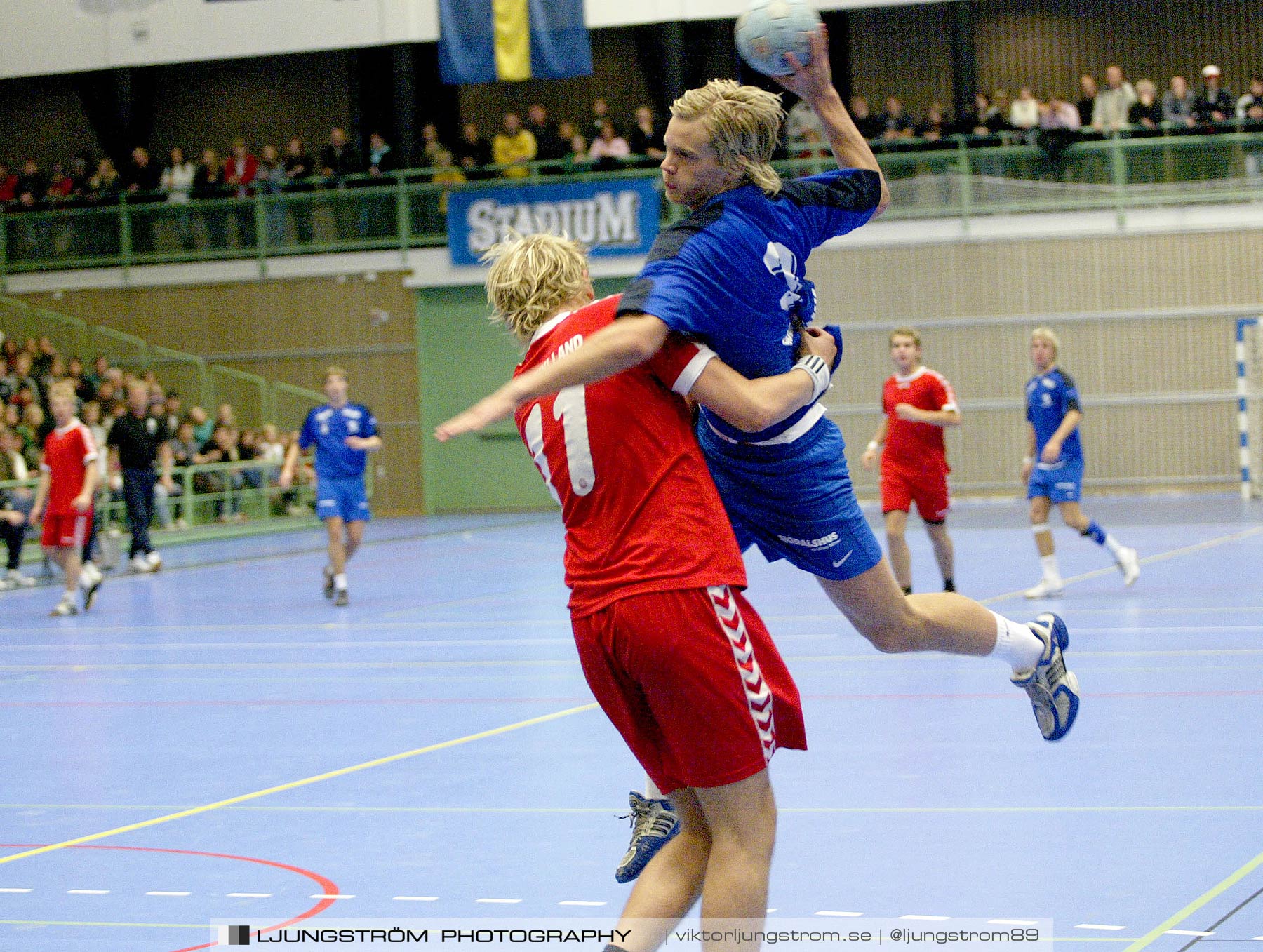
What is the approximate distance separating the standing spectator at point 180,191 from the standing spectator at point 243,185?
0.73m

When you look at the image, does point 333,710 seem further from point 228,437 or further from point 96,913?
point 228,437

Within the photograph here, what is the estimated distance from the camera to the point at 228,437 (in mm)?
23703

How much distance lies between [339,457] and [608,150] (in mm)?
13804

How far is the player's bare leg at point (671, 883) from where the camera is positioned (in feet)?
11.1

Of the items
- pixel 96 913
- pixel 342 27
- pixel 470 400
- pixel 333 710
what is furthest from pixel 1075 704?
pixel 342 27

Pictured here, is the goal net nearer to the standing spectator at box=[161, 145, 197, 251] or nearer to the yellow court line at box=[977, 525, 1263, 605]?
the yellow court line at box=[977, 525, 1263, 605]

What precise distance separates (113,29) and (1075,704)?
89.1 feet

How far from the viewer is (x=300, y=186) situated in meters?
27.8

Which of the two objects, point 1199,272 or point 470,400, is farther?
point 470,400

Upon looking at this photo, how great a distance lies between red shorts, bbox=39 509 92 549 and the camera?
13.9 metres

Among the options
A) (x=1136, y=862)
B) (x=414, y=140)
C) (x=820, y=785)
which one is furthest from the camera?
(x=414, y=140)

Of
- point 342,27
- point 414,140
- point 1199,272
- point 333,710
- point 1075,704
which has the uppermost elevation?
point 342,27

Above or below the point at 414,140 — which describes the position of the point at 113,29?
above

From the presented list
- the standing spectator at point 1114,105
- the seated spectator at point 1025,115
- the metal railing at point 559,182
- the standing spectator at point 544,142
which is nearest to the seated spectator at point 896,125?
the metal railing at point 559,182
